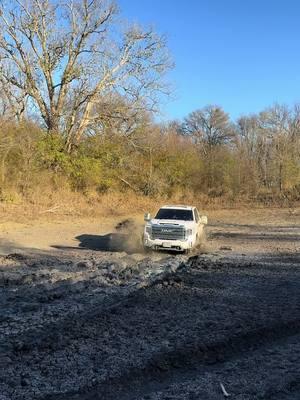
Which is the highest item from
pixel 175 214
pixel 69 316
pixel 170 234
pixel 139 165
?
pixel 139 165

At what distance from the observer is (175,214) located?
2012 cm

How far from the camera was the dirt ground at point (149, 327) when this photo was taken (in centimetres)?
579

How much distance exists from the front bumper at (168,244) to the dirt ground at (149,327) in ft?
3.13

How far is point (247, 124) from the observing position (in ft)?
286

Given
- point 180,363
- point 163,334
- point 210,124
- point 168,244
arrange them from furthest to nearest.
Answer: point 210,124 → point 168,244 → point 163,334 → point 180,363

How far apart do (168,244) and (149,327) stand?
10.4m

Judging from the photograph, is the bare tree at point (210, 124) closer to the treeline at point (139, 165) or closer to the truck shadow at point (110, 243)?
the treeline at point (139, 165)

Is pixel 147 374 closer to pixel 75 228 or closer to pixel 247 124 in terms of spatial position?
pixel 75 228

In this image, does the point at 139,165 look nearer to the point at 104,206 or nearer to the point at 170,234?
the point at 104,206

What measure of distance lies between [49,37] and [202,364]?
38.5 meters

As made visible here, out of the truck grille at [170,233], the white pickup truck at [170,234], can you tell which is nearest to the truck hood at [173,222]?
the white pickup truck at [170,234]

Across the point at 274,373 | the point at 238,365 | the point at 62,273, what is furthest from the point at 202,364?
the point at 62,273

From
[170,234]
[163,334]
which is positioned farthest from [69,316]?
[170,234]

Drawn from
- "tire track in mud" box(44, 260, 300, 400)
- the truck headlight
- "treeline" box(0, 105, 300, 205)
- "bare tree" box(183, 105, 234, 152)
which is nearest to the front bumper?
the truck headlight
